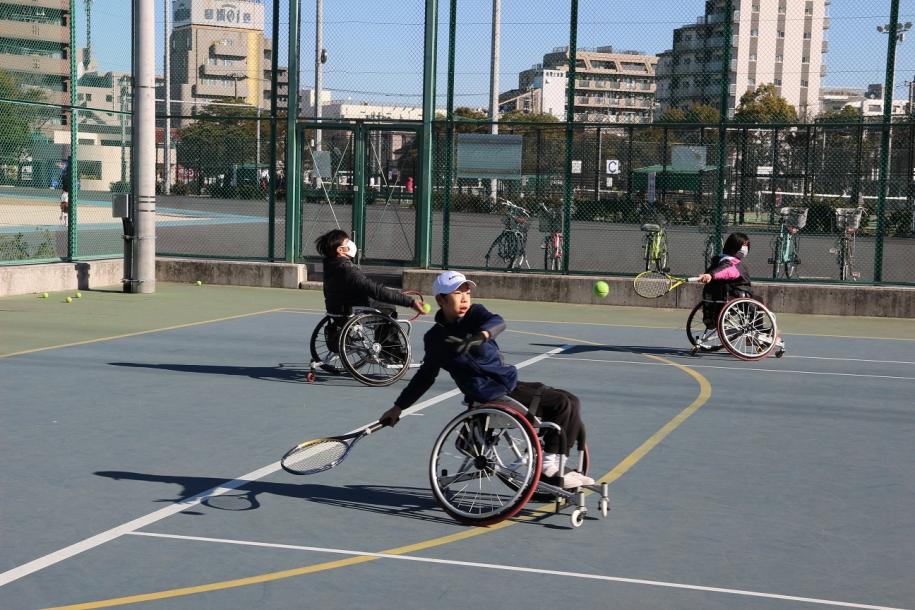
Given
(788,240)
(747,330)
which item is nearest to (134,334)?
(747,330)

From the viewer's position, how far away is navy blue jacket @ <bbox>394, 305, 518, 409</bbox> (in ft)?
22.6

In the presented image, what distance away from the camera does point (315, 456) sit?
7.21 meters

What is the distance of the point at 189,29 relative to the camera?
6024 inches

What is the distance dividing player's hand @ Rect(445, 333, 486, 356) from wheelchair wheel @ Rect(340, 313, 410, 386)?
447cm

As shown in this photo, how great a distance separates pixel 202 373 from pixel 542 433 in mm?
5550

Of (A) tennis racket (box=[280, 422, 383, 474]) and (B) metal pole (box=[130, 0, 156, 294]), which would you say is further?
(B) metal pole (box=[130, 0, 156, 294])

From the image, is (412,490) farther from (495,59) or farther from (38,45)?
(38,45)

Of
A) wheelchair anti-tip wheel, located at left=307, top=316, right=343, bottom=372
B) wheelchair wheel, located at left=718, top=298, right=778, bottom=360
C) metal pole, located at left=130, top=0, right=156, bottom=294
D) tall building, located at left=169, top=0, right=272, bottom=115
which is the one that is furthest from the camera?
tall building, located at left=169, top=0, right=272, bottom=115

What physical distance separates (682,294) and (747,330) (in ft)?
17.5

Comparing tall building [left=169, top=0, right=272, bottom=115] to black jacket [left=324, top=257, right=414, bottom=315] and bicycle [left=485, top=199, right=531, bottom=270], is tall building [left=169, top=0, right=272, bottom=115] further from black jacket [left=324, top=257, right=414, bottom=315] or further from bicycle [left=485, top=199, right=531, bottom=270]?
black jacket [left=324, top=257, right=414, bottom=315]

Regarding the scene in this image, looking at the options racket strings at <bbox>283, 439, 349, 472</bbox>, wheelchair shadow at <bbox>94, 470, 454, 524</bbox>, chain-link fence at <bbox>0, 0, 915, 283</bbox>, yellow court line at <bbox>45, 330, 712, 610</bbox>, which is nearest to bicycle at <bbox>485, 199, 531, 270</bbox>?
chain-link fence at <bbox>0, 0, 915, 283</bbox>

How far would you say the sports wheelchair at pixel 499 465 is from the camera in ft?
21.8

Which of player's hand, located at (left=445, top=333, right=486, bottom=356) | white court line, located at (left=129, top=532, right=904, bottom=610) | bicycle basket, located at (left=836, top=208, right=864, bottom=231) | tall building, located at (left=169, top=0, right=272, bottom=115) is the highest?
tall building, located at (left=169, top=0, right=272, bottom=115)

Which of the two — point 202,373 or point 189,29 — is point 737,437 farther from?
point 189,29
